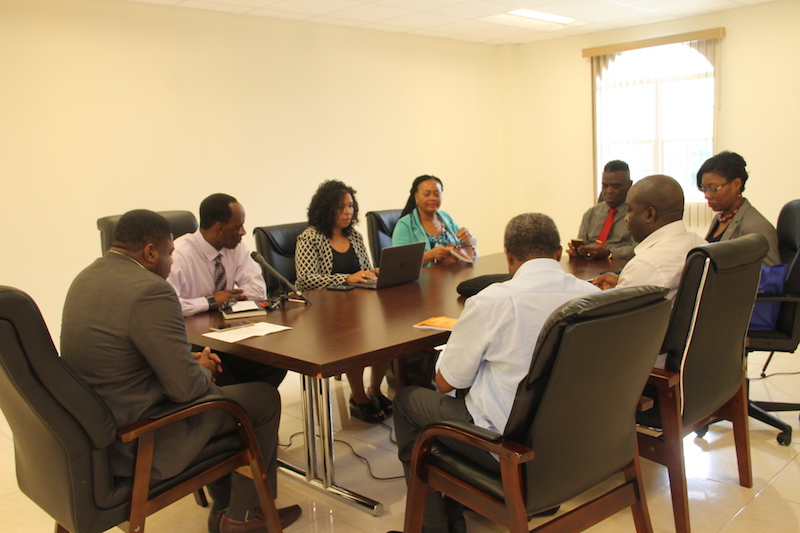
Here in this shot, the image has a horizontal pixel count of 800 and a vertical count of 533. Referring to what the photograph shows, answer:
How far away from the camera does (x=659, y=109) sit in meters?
7.38

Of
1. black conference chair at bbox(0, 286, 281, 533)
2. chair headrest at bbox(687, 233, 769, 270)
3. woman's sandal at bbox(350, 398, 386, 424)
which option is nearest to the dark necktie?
woman's sandal at bbox(350, 398, 386, 424)

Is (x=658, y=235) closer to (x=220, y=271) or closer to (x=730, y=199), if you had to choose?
(x=730, y=199)

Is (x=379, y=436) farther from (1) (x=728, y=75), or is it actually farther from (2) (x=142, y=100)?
(1) (x=728, y=75)

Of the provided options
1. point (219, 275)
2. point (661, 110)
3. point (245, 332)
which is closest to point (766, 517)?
point (245, 332)

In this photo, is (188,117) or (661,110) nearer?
(188,117)

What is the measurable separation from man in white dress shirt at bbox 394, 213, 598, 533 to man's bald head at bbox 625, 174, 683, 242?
690mm

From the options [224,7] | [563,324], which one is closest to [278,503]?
[563,324]

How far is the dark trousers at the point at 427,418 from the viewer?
2090 millimetres

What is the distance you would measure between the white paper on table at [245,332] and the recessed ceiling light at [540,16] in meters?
4.85

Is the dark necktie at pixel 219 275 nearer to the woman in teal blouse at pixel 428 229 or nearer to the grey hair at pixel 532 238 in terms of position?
the woman in teal blouse at pixel 428 229

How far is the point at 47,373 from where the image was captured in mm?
1710

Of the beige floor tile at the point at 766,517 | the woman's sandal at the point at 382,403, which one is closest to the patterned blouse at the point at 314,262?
the woman's sandal at the point at 382,403

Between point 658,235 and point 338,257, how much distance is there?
1877 millimetres

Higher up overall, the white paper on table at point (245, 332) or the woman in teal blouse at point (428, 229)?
the woman in teal blouse at point (428, 229)
